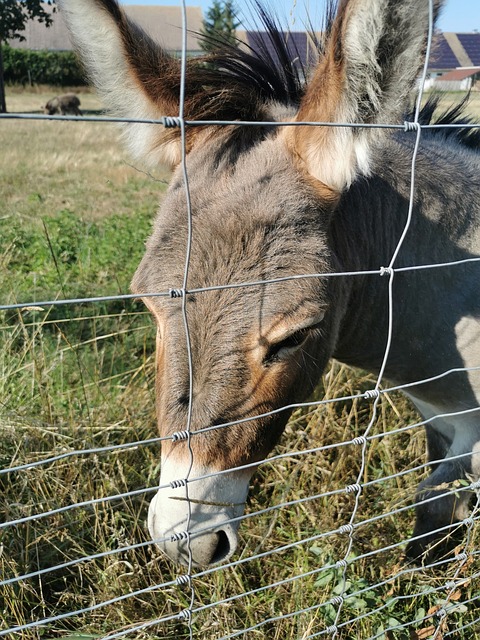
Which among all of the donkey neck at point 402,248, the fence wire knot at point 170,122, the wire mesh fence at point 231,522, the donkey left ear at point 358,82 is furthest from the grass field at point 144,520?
the fence wire knot at point 170,122

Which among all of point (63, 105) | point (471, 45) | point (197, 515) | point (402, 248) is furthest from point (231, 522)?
point (63, 105)

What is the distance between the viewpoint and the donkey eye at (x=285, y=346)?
190 cm

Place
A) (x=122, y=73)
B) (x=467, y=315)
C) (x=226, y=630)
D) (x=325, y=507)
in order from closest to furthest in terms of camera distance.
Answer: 1. (x=122, y=73)
2. (x=226, y=630)
3. (x=467, y=315)
4. (x=325, y=507)

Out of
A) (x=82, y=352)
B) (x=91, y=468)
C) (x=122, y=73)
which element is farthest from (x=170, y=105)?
(x=82, y=352)

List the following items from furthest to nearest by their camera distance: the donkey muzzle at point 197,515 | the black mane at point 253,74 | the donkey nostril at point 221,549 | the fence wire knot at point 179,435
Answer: the black mane at point 253,74 < the donkey nostril at point 221,549 < the donkey muzzle at point 197,515 < the fence wire knot at point 179,435

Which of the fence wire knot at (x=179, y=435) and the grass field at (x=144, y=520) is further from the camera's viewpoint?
the grass field at (x=144, y=520)

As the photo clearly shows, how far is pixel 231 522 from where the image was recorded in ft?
5.98

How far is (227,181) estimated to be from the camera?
2.04 metres

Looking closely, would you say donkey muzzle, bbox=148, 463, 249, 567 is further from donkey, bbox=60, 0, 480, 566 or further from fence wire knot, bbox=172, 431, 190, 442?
fence wire knot, bbox=172, 431, 190, 442

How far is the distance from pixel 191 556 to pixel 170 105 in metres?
1.66

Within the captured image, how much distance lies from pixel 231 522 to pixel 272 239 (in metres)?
0.92

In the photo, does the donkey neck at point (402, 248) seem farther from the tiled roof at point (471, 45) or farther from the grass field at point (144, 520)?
the tiled roof at point (471, 45)

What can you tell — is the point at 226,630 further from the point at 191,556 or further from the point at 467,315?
the point at 467,315

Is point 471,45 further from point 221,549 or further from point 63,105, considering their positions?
point 63,105
